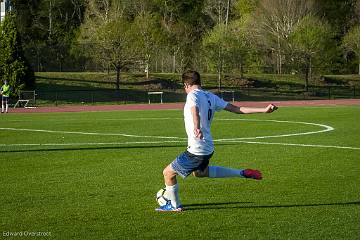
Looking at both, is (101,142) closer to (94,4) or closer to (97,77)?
(97,77)

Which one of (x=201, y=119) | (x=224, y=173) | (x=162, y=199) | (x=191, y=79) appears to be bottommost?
(x=162, y=199)

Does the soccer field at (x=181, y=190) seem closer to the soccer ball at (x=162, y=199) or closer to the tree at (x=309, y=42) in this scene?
the soccer ball at (x=162, y=199)

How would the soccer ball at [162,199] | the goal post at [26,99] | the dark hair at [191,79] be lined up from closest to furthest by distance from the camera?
the dark hair at [191,79], the soccer ball at [162,199], the goal post at [26,99]

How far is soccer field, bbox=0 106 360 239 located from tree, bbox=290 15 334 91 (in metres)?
48.5

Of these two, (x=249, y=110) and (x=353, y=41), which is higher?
(x=353, y=41)

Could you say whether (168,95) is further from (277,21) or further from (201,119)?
(201,119)

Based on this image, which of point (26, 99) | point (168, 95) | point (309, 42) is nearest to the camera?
point (26, 99)

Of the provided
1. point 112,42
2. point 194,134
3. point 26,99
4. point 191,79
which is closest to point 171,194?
point 194,134

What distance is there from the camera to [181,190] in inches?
451

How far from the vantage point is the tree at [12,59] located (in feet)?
170

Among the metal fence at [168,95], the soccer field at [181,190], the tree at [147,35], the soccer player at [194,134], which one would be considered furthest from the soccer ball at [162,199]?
the tree at [147,35]

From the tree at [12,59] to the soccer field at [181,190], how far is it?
31.7 metres

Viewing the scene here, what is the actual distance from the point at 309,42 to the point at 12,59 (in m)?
29.3

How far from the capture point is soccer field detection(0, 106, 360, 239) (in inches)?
338
